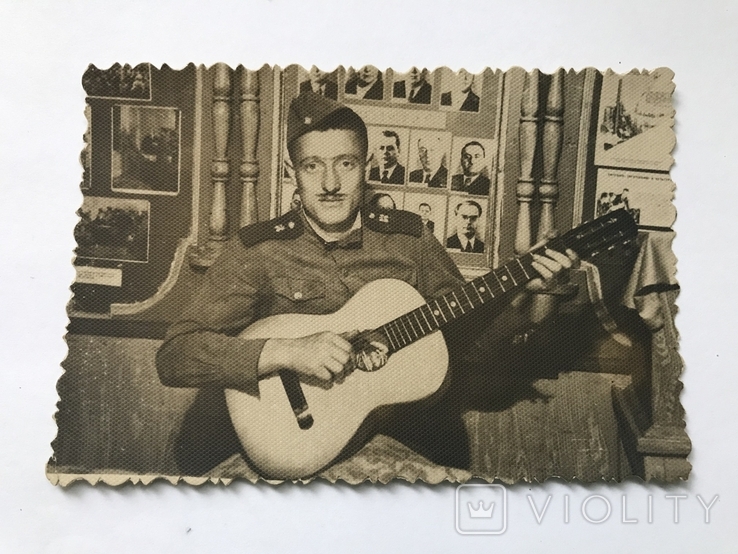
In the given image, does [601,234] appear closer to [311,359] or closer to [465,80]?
[465,80]

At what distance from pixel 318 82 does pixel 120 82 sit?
35 centimetres

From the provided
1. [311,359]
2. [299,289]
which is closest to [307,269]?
[299,289]

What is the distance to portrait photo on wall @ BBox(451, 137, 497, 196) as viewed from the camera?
1.04 m

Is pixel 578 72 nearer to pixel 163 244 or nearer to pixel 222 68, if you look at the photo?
pixel 222 68

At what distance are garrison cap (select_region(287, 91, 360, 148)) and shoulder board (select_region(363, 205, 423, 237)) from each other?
175mm

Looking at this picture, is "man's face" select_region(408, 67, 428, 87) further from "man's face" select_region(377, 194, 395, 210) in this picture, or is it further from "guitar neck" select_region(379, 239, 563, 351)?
"guitar neck" select_region(379, 239, 563, 351)

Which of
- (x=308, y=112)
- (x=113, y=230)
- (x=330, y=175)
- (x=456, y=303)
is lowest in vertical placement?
(x=456, y=303)

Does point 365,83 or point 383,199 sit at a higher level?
point 365,83

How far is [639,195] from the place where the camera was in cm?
105

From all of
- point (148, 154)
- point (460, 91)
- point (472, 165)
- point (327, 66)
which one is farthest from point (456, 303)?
point (148, 154)

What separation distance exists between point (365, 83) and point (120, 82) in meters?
0.43

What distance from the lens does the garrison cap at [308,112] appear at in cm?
103

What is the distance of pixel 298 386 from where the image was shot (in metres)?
1.01

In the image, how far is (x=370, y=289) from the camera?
1.03 meters
